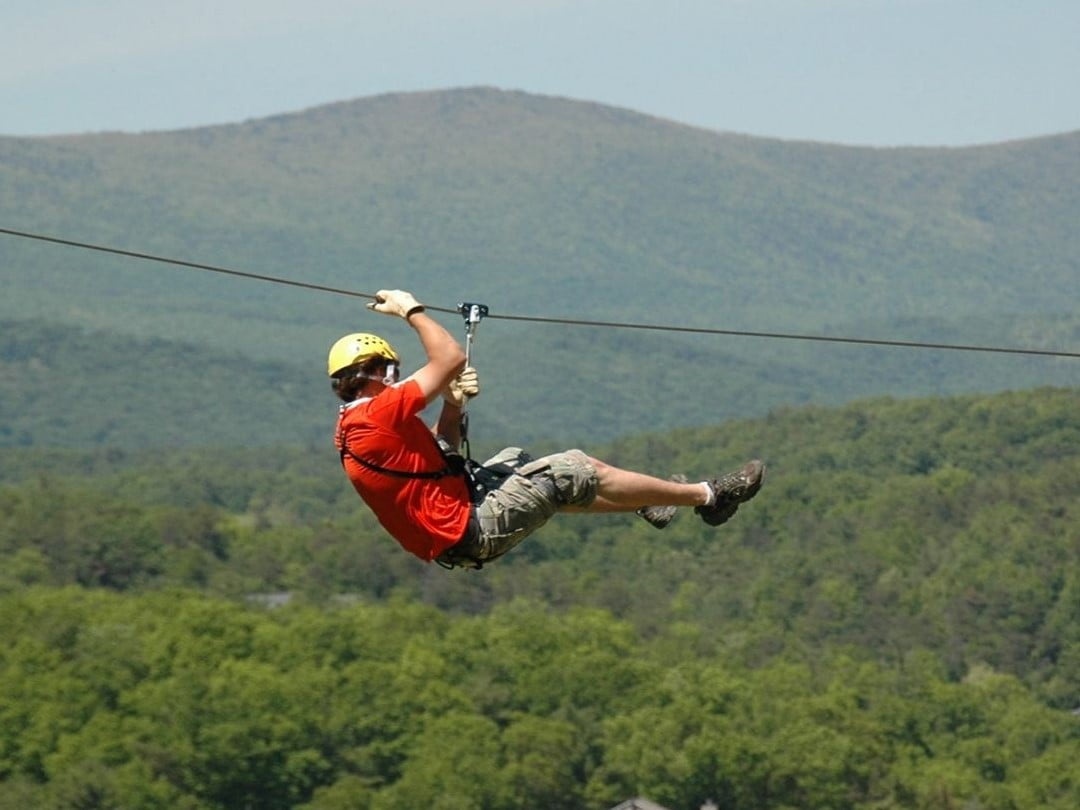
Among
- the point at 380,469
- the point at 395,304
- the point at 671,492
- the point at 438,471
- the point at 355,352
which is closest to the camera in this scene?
the point at 395,304

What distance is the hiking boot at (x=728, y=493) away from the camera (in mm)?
12531

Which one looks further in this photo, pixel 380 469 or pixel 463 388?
pixel 463 388

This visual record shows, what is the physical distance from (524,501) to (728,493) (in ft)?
4.34

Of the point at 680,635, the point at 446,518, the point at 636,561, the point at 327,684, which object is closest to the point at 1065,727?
the point at 680,635

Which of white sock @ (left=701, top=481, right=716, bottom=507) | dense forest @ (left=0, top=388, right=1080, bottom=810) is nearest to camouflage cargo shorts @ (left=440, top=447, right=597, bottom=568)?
white sock @ (left=701, top=481, right=716, bottom=507)

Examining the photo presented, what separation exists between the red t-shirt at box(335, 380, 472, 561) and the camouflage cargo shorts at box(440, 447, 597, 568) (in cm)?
9

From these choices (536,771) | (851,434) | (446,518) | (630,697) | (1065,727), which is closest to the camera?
(446,518)

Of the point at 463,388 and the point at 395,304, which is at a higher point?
the point at 395,304

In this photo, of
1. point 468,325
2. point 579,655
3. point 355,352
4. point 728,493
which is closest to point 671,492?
point 728,493

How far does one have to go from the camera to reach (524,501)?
11812mm

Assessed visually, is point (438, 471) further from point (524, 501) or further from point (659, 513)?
point (659, 513)

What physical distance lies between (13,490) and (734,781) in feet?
239

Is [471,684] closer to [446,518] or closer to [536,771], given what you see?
[536,771]

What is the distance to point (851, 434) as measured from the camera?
570 feet
